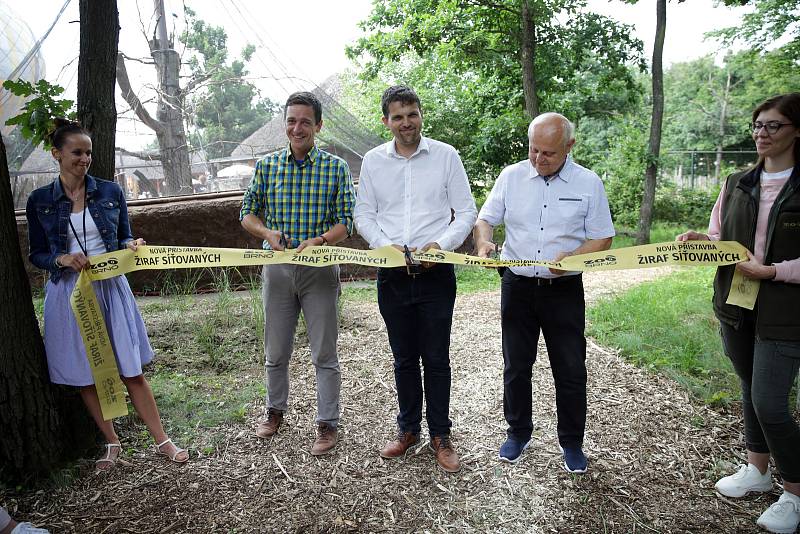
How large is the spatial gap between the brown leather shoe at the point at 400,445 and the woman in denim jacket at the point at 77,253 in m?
1.34

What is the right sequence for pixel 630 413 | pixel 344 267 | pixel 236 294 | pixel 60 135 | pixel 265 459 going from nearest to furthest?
pixel 60 135 → pixel 265 459 → pixel 630 413 → pixel 236 294 → pixel 344 267

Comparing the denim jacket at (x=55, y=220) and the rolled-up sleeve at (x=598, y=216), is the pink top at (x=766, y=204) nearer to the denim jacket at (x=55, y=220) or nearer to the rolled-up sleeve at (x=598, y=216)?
the rolled-up sleeve at (x=598, y=216)

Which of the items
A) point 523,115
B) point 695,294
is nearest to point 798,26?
point 523,115

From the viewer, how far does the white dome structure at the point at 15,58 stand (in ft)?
24.4

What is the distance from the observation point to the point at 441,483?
289cm

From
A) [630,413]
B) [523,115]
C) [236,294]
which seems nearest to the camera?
[630,413]

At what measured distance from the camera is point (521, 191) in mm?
2914

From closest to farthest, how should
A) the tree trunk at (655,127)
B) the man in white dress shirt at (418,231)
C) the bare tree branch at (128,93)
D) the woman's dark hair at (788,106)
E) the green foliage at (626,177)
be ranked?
the woman's dark hair at (788,106), the man in white dress shirt at (418,231), the bare tree branch at (128,93), the tree trunk at (655,127), the green foliage at (626,177)

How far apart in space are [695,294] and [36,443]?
6441mm

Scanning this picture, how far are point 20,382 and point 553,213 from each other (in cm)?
281

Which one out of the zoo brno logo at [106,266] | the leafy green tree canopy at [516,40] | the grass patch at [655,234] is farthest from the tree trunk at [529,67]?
the zoo brno logo at [106,266]

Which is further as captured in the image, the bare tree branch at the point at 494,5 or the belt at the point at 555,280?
the bare tree branch at the point at 494,5

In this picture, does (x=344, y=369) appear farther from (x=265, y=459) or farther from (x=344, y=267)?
(x=344, y=267)

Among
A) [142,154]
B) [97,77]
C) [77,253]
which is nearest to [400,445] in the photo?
[77,253]
